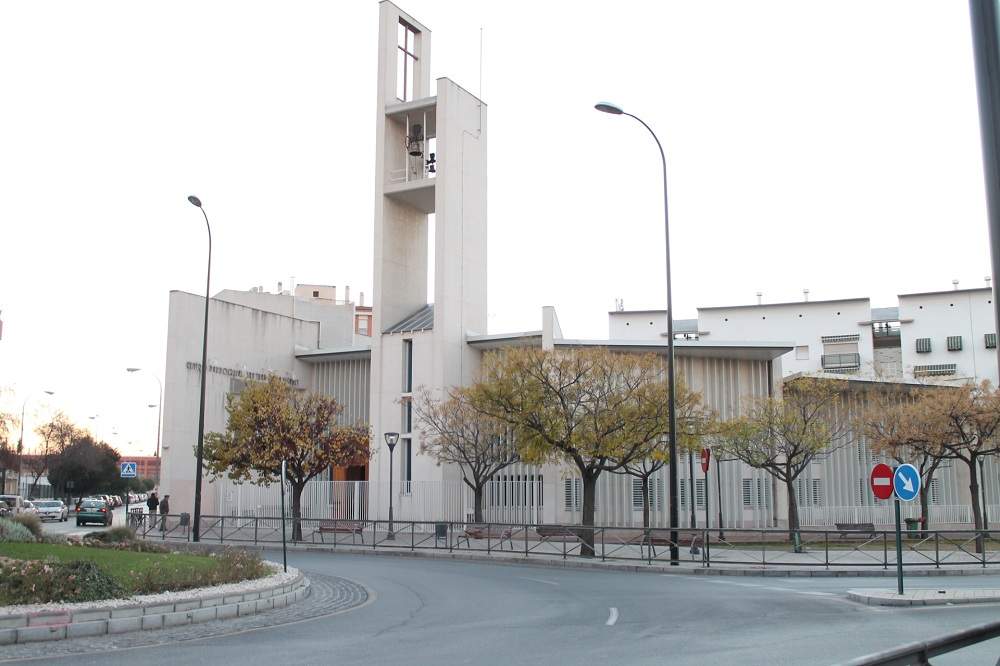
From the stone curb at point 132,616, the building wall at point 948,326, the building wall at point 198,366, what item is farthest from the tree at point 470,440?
the building wall at point 948,326

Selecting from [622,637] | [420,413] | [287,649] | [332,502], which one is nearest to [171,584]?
[287,649]

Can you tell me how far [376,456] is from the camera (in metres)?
42.0

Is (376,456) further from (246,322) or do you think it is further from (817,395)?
(817,395)

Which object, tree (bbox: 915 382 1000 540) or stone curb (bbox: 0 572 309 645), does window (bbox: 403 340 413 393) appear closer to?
tree (bbox: 915 382 1000 540)

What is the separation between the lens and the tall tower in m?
40.1

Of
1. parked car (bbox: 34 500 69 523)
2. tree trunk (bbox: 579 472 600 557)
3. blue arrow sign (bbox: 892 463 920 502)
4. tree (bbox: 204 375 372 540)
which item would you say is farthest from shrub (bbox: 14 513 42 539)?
parked car (bbox: 34 500 69 523)

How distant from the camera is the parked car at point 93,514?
49125 mm

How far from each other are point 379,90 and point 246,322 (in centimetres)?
1297

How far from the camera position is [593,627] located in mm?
12727

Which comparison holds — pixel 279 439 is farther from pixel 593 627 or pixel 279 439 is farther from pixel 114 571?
pixel 593 627

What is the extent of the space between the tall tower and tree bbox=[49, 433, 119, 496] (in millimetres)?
49165

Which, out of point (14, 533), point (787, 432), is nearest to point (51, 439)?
point (14, 533)

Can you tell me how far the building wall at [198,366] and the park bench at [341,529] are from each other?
31.1 ft

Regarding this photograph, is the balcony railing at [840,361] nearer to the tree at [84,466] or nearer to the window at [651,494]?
the window at [651,494]
